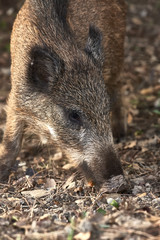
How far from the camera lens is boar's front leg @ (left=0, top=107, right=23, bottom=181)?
5.49m

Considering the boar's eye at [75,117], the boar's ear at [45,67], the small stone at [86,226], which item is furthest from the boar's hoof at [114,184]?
the boar's ear at [45,67]

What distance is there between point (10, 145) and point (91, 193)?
4.44 ft

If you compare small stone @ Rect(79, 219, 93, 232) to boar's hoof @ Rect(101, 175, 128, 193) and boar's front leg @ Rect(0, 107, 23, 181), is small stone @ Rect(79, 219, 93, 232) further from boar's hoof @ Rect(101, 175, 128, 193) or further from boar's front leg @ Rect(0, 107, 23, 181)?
boar's front leg @ Rect(0, 107, 23, 181)

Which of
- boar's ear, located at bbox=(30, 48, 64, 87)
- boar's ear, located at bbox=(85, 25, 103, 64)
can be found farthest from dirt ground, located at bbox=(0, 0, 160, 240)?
boar's ear, located at bbox=(85, 25, 103, 64)

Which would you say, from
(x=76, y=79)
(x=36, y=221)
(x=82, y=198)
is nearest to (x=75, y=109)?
(x=76, y=79)

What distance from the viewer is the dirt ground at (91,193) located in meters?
3.59

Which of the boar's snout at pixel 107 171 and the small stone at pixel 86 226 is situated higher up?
the boar's snout at pixel 107 171

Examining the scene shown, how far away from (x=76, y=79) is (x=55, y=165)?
144 centimetres

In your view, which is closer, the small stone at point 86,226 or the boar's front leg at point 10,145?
the small stone at point 86,226

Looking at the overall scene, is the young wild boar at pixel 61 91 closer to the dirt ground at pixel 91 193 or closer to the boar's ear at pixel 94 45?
the boar's ear at pixel 94 45

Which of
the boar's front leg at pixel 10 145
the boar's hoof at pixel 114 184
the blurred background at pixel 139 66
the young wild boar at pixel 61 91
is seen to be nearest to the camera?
the boar's hoof at pixel 114 184

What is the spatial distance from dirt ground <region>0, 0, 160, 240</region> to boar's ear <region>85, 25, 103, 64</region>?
1.41m

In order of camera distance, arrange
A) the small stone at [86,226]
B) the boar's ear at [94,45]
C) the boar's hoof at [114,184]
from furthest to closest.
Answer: the boar's ear at [94,45], the boar's hoof at [114,184], the small stone at [86,226]

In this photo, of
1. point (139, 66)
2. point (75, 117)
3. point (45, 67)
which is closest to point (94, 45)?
point (45, 67)
